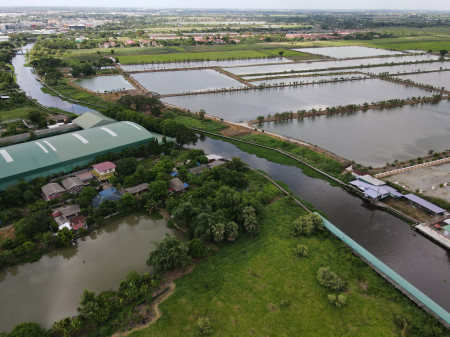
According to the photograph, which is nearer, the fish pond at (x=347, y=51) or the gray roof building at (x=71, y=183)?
the gray roof building at (x=71, y=183)

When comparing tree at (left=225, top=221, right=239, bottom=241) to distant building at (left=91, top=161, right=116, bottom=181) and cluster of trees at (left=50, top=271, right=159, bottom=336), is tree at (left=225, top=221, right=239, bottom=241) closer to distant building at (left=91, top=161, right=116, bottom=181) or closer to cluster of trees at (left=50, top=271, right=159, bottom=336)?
cluster of trees at (left=50, top=271, right=159, bottom=336)

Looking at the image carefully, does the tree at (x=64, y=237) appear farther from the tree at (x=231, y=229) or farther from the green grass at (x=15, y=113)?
the green grass at (x=15, y=113)

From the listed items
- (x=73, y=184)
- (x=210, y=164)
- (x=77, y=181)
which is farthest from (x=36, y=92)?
(x=210, y=164)

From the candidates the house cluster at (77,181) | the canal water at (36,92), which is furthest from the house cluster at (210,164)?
→ the canal water at (36,92)

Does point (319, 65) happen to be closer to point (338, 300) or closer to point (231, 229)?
point (231, 229)

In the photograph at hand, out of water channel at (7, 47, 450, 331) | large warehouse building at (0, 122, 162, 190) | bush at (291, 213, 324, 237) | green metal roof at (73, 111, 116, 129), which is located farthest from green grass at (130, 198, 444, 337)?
green metal roof at (73, 111, 116, 129)

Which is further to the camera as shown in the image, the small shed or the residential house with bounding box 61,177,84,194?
the small shed
